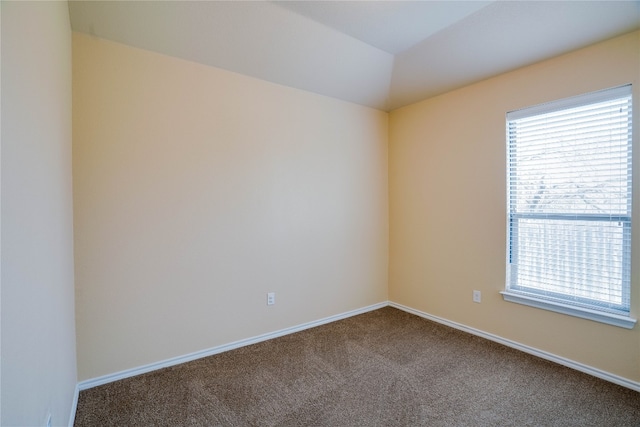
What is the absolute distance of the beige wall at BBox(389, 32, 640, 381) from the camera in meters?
2.19

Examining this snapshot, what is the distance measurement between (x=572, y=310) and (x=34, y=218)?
3379 millimetres

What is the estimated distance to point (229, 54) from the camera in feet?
8.14

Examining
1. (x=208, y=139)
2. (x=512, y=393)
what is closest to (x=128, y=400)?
(x=208, y=139)

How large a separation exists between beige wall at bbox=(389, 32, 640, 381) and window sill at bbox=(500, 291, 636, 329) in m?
0.05

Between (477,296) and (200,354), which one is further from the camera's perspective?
(477,296)

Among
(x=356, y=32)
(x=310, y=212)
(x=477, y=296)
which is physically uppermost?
(x=356, y=32)

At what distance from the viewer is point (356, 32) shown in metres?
2.50

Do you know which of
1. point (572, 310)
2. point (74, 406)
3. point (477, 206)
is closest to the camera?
point (74, 406)

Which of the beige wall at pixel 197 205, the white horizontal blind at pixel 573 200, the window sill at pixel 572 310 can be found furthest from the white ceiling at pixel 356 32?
the window sill at pixel 572 310

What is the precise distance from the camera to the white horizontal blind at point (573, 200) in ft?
7.11

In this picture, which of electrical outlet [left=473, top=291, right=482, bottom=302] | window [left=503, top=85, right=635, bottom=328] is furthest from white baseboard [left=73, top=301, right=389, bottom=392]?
window [left=503, top=85, right=635, bottom=328]

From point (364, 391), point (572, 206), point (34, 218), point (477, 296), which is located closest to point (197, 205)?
point (34, 218)

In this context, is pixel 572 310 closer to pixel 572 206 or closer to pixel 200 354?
pixel 572 206

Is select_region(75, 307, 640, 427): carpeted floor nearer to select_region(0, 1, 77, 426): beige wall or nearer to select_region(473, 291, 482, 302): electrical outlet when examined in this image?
select_region(473, 291, 482, 302): electrical outlet
